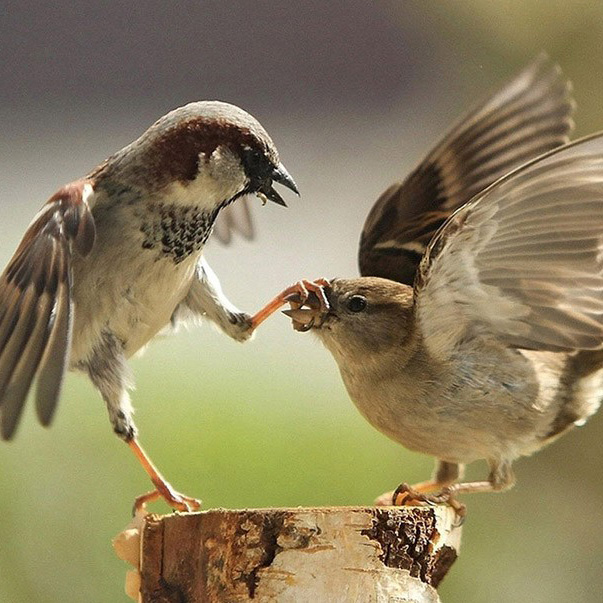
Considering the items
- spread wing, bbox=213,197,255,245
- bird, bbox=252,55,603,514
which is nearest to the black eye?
bird, bbox=252,55,603,514

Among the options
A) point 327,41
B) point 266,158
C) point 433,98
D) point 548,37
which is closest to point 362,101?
point 327,41

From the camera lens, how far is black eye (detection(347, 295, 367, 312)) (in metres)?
1.82

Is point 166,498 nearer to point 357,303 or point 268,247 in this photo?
point 357,303

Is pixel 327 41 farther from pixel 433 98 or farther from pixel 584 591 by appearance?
pixel 584 591

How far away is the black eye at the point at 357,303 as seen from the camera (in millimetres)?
1815

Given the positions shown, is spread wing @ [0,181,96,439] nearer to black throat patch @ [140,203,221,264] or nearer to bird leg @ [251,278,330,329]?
black throat patch @ [140,203,221,264]

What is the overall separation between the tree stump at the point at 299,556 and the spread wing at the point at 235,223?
93 cm

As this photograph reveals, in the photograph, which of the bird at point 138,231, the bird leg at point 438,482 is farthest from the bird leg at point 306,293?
the bird leg at point 438,482

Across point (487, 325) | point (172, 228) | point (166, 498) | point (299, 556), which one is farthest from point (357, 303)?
point (299, 556)

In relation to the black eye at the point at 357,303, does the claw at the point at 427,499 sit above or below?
below

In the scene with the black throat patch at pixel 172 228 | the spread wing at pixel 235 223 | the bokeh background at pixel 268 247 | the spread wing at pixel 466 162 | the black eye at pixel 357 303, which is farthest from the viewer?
the bokeh background at pixel 268 247

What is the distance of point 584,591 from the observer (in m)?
2.90

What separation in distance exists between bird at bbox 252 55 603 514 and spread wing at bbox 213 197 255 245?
408 mm

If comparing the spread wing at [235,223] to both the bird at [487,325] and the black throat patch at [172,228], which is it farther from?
the black throat patch at [172,228]
